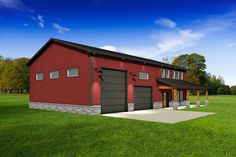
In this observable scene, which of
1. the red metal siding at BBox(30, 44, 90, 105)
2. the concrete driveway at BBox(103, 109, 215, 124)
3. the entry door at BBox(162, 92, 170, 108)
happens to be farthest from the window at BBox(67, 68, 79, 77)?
the entry door at BBox(162, 92, 170, 108)

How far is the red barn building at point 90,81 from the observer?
17.5m

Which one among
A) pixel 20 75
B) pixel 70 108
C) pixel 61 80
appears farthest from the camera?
pixel 20 75

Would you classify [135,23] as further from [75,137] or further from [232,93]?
[232,93]

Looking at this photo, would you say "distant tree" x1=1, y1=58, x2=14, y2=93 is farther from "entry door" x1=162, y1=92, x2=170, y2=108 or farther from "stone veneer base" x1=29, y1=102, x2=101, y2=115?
"entry door" x1=162, y1=92, x2=170, y2=108

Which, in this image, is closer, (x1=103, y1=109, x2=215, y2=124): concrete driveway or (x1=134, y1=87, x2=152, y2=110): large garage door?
(x1=103, y1=109, x2=215, y2=124): concrete driveway

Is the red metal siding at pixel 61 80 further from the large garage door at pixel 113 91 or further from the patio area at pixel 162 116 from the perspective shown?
the patio area at pixel 162 116

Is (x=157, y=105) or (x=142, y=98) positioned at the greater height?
(x=142, y=98)

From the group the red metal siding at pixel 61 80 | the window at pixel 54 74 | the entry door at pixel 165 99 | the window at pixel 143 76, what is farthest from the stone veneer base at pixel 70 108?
the entry door at pixel 165 99

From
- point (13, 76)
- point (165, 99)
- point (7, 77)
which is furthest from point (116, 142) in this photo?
point (7, 77)

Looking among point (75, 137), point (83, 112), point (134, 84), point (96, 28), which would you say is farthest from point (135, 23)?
point (75, 137)

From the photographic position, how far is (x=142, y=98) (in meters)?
22.8

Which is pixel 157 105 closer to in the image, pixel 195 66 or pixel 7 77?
pixel 195 66

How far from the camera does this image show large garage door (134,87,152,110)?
22.0 meters

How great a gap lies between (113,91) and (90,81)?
122 inches
